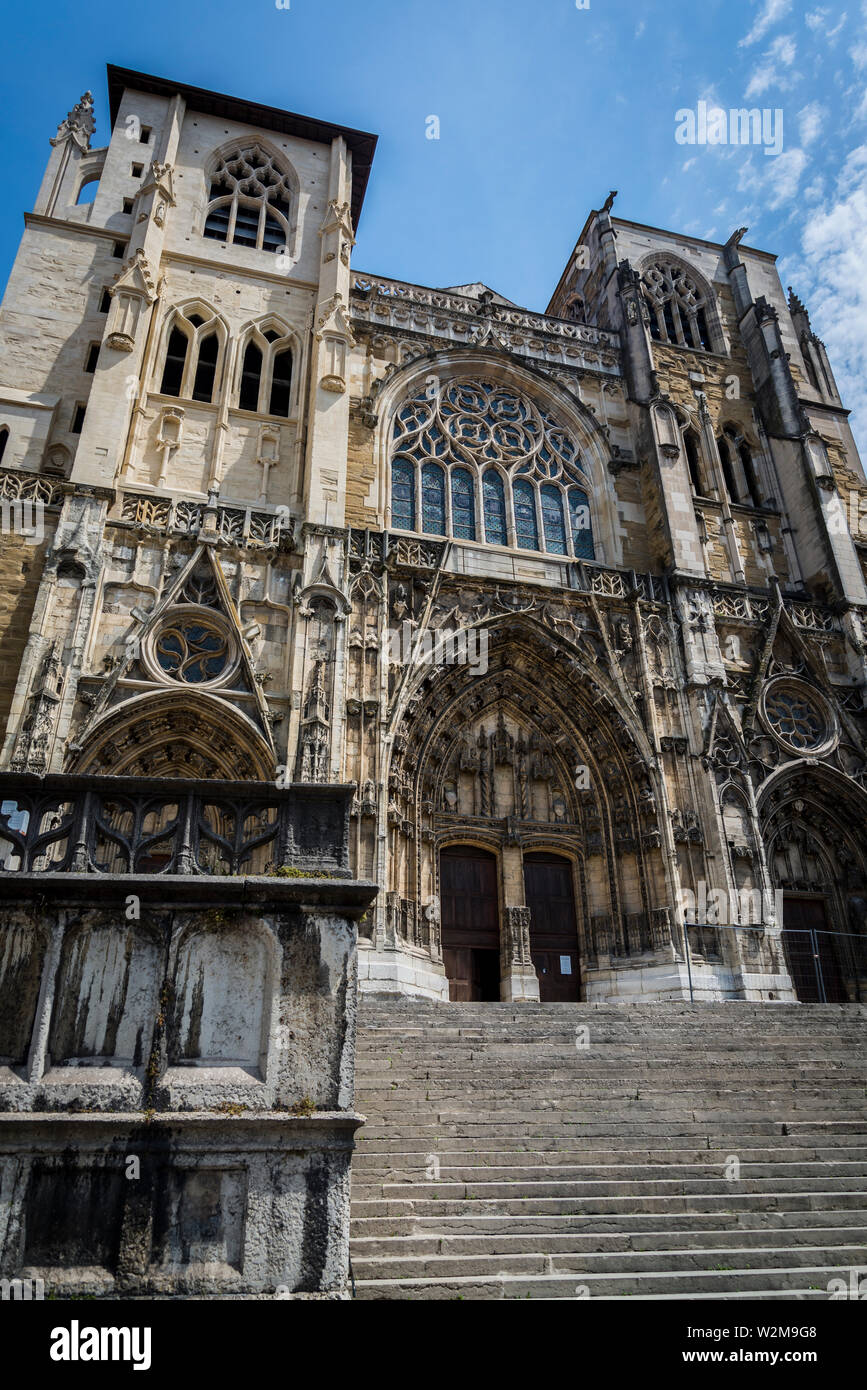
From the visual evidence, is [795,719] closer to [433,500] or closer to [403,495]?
[433,500]

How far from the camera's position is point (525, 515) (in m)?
19.2

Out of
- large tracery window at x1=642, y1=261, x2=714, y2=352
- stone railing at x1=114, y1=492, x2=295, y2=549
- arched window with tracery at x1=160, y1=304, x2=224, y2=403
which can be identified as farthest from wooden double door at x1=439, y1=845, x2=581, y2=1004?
large tracery window at x1=642, y1=261, x2=714, y2=352

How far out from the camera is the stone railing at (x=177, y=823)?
4.89 m

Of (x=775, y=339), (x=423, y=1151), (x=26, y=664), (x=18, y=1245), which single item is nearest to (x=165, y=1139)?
(x=18, y=1245)

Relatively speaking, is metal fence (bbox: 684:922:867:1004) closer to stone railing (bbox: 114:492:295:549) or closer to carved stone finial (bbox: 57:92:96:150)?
stone railing (bbox: 114:492:295:549)

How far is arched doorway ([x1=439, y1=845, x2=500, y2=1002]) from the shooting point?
50.1 ft

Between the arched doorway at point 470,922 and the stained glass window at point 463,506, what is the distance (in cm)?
680

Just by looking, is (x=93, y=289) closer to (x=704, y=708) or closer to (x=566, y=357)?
(x=566, y=357)

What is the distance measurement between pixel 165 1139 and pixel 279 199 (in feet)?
72.1

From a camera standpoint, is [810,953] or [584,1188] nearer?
[584,1188]

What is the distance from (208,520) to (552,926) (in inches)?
386

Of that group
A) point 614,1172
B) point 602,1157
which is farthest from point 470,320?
point 614,1172

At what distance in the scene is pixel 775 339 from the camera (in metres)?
22.5

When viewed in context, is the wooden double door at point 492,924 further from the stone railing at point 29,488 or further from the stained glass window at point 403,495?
the stone railing at point 29,488
